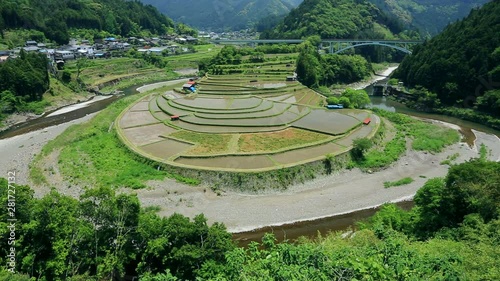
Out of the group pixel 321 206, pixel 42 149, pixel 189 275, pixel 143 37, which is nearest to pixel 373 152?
pixel 321 206

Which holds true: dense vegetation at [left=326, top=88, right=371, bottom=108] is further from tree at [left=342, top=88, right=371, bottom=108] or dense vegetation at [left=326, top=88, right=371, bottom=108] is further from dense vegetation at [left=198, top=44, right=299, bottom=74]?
dense vegetation at [left=198, top=44, right=299, bottom=74]

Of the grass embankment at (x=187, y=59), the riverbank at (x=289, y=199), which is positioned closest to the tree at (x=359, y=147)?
the riverbank at (x=289, y=199)

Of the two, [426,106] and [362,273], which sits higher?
[362,273]

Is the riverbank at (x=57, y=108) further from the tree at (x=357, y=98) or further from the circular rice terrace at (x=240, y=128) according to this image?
the tree at (x=357, y=98)

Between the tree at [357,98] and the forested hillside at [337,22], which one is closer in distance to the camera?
the tree at [357,98]

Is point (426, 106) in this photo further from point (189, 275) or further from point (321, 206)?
point (189, 275)

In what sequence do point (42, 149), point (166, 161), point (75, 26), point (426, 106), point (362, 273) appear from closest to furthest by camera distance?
point (362, 273) → point (166, 161) → point (42, 149) → point (426, 106) → point (75, 26)
